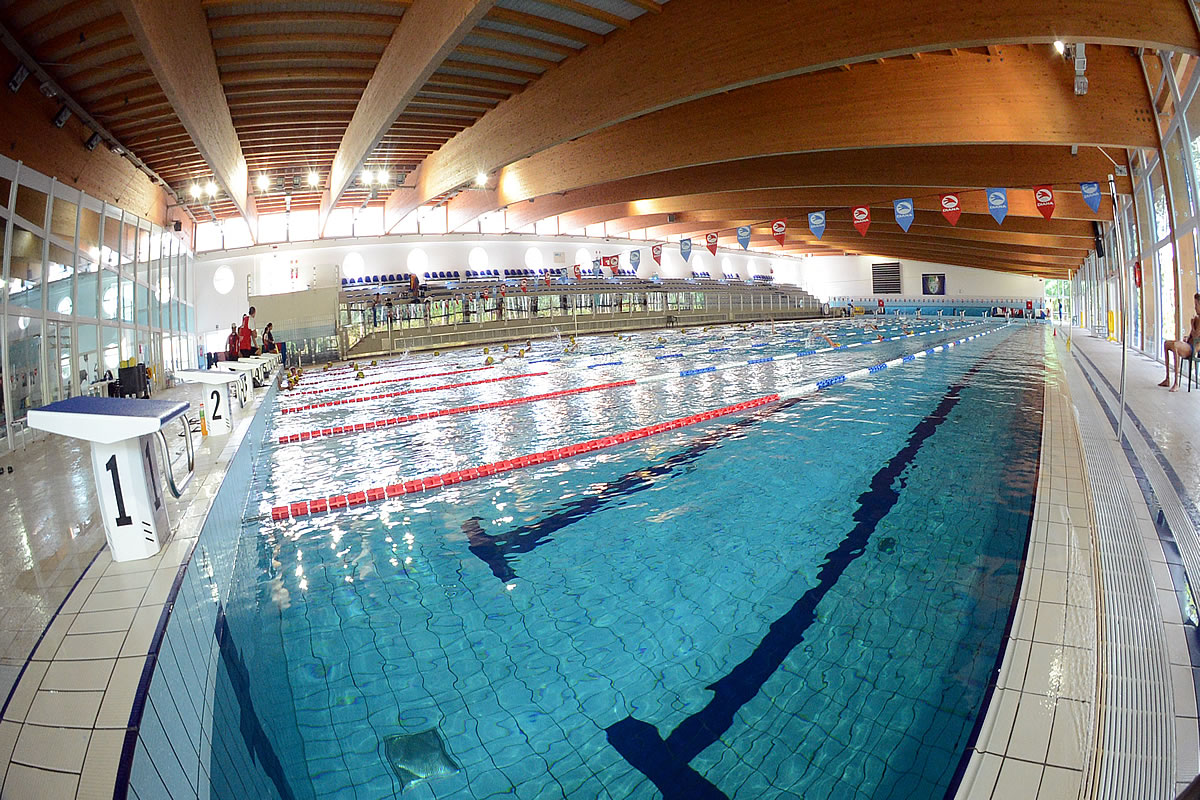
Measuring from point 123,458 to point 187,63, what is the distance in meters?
6.13

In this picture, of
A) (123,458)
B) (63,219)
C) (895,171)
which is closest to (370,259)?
(63,219)

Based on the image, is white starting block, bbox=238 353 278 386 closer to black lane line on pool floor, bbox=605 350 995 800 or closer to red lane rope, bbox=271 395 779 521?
red lane rope, bbox=271 395 779 521

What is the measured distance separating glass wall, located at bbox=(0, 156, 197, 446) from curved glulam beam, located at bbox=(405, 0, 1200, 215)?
6241 mm

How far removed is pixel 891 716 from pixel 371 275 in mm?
25829

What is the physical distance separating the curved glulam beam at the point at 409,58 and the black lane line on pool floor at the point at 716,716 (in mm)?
5342

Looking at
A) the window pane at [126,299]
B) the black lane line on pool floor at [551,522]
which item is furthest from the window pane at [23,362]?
the black lane line on pool floor at [551,522]

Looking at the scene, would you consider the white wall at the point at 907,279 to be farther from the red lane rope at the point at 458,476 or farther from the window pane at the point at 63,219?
the window pane at the point at 63,219

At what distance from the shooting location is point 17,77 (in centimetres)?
747

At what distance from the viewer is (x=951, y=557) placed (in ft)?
10.4

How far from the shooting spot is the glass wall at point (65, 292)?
611 cm

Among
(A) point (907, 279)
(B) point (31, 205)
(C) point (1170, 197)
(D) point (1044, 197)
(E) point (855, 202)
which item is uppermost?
(A) point (907, 279)

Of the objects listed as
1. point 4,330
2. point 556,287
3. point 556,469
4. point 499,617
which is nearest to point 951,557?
point 499,617

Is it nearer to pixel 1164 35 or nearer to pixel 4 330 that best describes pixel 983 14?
pixel 1164 35

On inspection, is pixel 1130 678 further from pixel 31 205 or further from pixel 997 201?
pixel 997 201
